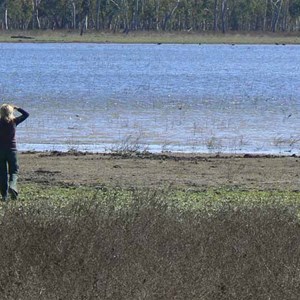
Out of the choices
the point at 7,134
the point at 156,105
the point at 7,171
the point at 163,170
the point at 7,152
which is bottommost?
the point at 156,105

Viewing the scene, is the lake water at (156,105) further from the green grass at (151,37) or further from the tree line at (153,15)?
the tree line at (153,15)

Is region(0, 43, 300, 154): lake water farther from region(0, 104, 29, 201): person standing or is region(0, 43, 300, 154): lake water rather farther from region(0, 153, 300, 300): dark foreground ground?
region(0, 153, 300, 300): dark foreground ground

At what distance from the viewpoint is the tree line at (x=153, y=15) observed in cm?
11788

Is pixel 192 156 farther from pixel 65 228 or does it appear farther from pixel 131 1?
pixel 131 1

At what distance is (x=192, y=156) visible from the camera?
1998 cm

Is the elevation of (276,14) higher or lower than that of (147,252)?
lower

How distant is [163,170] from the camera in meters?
17.6

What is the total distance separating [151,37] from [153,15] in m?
3.78

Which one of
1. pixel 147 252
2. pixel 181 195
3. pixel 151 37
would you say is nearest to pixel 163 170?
pixel 181 195

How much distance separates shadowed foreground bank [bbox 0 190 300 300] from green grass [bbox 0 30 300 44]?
332 feet

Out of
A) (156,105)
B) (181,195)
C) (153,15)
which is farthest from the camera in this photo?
(153,15)

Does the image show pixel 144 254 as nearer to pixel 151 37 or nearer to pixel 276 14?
pixel 151 37

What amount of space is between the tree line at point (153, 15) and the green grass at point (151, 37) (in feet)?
5.23

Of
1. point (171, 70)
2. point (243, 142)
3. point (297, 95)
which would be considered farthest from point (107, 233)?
point (171, 70)
